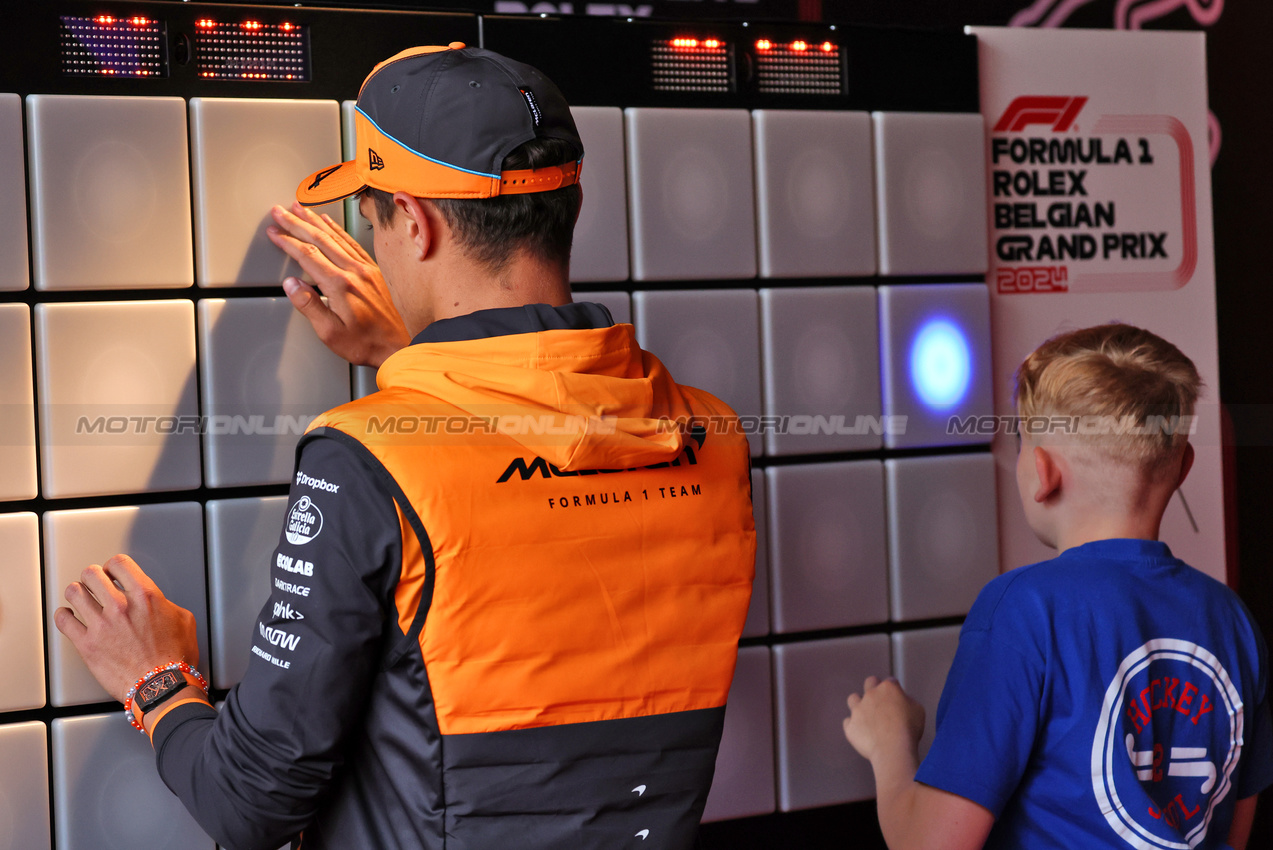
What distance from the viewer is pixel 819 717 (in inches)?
73.9

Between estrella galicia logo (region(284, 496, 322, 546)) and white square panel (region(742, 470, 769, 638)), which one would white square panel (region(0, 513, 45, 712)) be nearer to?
estrella galicia logo (region(284, 496, 322, 546))

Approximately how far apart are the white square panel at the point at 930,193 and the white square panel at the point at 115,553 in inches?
51.1

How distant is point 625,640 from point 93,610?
31.9 inches

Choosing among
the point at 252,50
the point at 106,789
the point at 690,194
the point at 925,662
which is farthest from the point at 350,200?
the point at 925,662

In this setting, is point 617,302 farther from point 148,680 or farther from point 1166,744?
point 1166,744

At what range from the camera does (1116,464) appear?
118 centimetres

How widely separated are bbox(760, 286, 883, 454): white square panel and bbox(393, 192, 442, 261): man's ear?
0.85 meters

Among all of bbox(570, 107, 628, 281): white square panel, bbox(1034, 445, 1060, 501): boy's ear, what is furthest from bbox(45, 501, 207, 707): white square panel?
bbox(1034, 445, 1060, 501): boy's ear

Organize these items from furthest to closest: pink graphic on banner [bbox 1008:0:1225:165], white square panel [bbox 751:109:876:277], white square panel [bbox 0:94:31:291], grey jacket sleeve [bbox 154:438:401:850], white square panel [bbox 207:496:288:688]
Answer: pink graphic on banner [bbox 1008:0:1225:165], white square panel [bbox 751:109:876:277], white square panel [bbox 207:496:288:688], white square panel [bbox 0:94:31:291], grey jacket sleeve [bbox 154:438:401:850]

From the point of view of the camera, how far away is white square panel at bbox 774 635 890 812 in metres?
1.85

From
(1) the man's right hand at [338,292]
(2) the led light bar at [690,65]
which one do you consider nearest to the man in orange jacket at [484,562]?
(1) the man's right hand at [338,292]

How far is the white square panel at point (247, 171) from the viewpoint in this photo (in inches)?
61.6

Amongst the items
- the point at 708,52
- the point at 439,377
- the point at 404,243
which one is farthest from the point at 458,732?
the point at 708,52

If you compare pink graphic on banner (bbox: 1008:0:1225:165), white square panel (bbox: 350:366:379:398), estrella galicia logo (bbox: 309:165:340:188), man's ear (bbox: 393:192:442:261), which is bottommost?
white square panel (bbox: 350:366:379:398)
